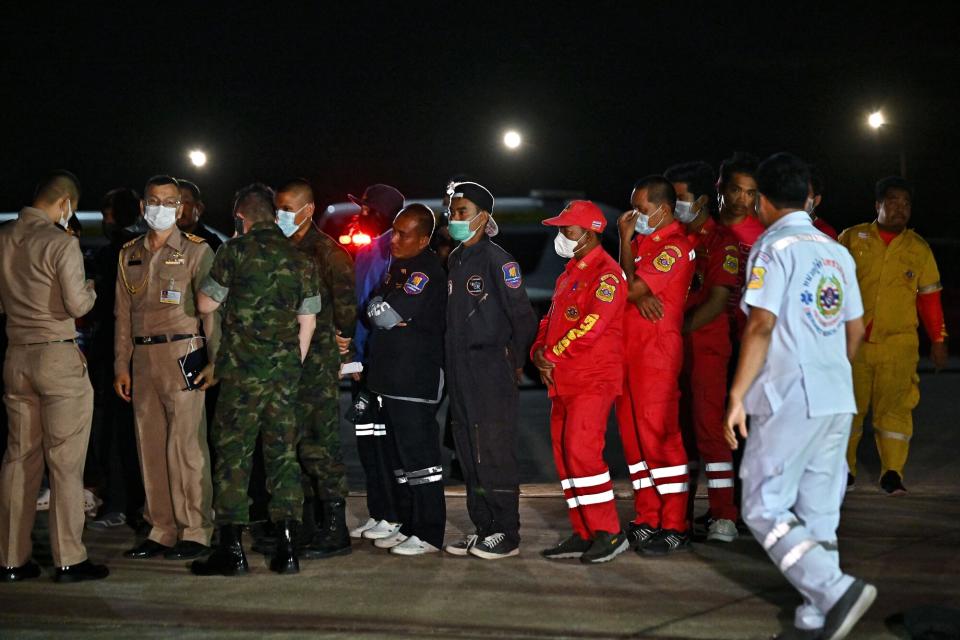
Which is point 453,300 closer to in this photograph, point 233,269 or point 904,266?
point 233,269

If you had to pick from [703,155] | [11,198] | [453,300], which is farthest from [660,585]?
[703,155]

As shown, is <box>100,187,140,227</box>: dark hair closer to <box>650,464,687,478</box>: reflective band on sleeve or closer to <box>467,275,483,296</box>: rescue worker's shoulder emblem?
<box>467,275,483,296</box>: rescue worker's shoulder emblem

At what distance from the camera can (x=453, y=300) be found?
639cm

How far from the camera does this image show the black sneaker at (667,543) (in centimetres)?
626

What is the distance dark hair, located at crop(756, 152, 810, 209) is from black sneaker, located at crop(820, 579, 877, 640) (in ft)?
4.99

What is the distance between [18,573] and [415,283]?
2.47 m

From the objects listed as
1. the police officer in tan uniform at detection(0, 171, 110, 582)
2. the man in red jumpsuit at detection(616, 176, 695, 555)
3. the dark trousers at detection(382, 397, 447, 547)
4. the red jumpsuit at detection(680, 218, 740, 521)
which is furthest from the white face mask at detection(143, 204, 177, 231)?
the red jumpsuit at detection(680, 218, 740, 521)

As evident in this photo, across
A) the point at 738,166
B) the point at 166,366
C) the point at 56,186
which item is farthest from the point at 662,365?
the point at 56,186

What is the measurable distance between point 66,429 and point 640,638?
2.94 metres

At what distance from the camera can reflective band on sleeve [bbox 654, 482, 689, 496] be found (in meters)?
6.38

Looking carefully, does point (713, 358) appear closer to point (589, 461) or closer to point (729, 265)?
point (729, 265)

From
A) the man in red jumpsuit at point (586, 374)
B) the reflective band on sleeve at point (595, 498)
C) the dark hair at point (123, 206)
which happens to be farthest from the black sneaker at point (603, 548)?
the dark hair at point (123, 206)

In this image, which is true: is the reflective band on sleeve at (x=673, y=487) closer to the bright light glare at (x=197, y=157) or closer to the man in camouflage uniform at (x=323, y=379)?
the man in camouflage uniform at (x=323, y=379)

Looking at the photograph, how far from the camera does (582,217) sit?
20.6 ft
